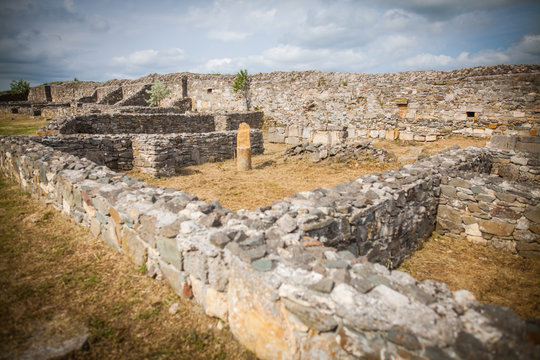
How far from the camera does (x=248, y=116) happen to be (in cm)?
1981

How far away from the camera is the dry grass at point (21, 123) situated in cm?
1549

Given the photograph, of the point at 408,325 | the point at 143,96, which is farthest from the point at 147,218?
the point at 143,96

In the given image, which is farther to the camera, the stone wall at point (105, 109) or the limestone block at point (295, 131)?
the stone wall at point (105, 109)

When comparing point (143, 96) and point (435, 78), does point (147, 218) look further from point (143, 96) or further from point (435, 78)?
point (143, 96)

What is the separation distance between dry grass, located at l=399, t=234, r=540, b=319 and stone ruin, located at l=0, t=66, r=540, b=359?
0.88 ft

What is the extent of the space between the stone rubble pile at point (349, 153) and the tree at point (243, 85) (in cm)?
1199

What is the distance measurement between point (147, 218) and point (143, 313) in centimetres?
108

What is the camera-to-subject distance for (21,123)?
18.2 m

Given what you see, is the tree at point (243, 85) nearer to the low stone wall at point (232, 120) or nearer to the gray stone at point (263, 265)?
the low stone wall at point (232, 120)

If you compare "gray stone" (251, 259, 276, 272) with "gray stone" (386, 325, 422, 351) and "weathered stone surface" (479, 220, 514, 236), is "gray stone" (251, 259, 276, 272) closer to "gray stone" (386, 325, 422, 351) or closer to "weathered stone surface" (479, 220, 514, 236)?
"gray stone" (386, 325, 422, 351)

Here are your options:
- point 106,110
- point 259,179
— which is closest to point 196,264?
point 259,179

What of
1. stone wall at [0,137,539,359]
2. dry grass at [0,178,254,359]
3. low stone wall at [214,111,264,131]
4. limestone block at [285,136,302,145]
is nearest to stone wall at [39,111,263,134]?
low stone wall at [214,111,264,131]

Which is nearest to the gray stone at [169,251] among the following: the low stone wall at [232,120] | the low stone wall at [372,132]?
the low stone wall at [372,132]

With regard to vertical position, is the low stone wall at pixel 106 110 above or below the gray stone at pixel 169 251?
above
